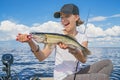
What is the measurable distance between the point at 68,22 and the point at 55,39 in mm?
579

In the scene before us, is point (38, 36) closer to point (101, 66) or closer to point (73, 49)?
point (73, 49)

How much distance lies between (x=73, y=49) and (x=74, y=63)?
0.37 m

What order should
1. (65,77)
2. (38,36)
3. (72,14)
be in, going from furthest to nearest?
(72,14) < (65,77) < (38,36)

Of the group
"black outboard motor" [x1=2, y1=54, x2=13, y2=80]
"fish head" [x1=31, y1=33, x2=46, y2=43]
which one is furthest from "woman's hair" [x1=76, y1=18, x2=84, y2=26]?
"black outboard motor" [x1=2, y1=54, x2=13, y2=80]

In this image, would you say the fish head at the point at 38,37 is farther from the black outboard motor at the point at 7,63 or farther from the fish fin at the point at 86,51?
the black outboard motor at the point at 7,63

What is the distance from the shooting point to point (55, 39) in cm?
452

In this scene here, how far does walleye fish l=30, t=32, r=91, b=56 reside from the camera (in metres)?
4.38

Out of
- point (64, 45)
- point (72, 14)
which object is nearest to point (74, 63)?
point (64, 45)

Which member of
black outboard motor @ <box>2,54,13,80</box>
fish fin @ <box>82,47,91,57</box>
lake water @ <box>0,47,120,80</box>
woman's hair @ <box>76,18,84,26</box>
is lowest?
lake water @ <box>0,47,120,80</box>

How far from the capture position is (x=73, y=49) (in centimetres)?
462

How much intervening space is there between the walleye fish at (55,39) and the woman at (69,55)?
0.20 feet

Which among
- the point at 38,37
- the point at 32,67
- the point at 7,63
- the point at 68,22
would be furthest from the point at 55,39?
the point at 32,67

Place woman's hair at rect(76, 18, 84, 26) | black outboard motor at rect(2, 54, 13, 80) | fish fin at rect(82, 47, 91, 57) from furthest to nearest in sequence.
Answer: black outboard motor at rect(2, 54, 13, 80) < woman's hair at rect(76, 18, 84, 26) < fish fin at rect(82, 47, 91, 57)

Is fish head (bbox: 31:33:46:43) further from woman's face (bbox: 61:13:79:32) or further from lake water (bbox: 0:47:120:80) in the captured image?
lake water (bbox: 0:47:120:80)
